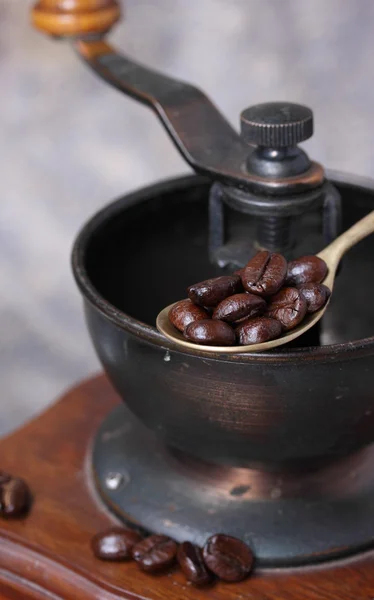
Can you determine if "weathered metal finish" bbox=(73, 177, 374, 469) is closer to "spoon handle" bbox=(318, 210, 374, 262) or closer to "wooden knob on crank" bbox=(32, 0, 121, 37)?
"spoon handle" bbox=(318, 210, 374, 262)

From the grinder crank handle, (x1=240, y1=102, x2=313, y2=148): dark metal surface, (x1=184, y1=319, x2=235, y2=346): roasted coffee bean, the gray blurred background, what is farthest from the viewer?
the gray blurred background

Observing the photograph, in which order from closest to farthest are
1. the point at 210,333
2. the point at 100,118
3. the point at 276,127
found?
the point at 210,333
the point at 276,127
the point at 100,118

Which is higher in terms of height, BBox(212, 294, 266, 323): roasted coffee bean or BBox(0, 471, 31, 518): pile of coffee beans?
BBox(212, 294, 266, 323): roasted coffee bean

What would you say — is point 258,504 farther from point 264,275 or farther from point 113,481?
point 264,275

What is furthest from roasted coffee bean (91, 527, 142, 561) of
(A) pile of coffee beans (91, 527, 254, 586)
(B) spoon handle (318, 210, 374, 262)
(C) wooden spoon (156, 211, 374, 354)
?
(B) spoon handle (318, 210, 374, 262)

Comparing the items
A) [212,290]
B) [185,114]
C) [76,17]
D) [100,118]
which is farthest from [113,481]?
[100,118]

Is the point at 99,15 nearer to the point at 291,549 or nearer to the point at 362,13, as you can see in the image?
the point at 291,549

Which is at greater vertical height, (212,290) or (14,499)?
(212,290)

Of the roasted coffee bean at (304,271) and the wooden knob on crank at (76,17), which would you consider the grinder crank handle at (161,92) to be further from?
the roasted coffee bean at (304,271)
